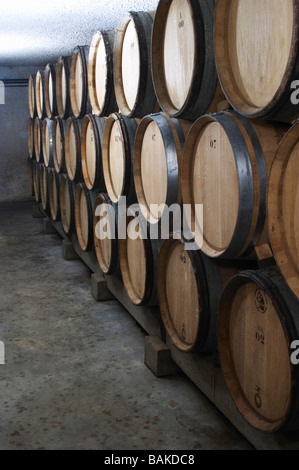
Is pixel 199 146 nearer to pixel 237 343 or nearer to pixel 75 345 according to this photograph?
pixel 237 343

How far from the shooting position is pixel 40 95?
6.99m

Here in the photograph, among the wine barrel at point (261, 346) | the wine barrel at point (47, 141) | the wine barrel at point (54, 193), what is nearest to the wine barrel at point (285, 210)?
the wine barrel at point (261, 346)

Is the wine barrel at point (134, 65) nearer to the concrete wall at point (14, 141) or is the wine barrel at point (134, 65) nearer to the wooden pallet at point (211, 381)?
the wooden pallet at point (211, 381)

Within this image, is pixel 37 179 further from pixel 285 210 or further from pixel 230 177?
pixel 285 210

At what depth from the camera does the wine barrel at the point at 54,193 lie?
618 centimetres

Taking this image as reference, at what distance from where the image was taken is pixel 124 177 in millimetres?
3400

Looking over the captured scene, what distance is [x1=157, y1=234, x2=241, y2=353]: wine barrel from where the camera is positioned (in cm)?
244

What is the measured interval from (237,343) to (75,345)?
1672 mm

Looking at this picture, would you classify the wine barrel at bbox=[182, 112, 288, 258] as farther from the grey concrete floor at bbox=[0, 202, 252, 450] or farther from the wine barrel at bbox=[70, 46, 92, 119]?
the wine barrel at bbox=[70, 46, 92, 119]

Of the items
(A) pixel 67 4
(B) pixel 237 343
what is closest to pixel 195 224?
(B) pixel 237 343

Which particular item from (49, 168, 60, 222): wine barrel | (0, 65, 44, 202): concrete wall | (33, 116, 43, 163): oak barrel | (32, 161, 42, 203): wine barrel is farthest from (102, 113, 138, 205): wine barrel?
(0, 65, 44, 202): concrete wall

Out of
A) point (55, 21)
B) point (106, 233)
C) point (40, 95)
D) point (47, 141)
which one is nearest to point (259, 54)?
point (106, 233)

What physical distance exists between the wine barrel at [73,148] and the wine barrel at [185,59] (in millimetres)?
2086

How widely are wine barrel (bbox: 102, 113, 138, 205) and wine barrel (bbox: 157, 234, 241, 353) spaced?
0.78m
